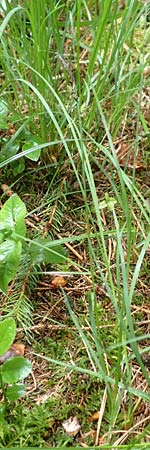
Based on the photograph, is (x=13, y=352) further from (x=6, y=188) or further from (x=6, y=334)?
(x=6, y=188)

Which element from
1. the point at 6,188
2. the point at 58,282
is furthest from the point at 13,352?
the point at 6,188

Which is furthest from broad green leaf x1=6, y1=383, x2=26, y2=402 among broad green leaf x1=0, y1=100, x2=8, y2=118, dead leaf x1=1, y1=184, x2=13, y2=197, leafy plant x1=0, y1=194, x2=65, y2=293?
broad green leaf x1=0, y1=100, x2=8, y2=118

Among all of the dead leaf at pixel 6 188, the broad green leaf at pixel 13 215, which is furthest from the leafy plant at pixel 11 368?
the dead leaf at pixel 6 188

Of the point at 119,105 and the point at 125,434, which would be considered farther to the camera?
the point at 119,105

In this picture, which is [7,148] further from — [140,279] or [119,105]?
[140,279]

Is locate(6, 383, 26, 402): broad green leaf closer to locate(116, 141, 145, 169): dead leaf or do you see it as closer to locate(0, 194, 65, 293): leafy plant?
locate(0, 194, 65, 293): leafy plant

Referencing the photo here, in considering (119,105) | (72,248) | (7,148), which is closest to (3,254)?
(72,248)
